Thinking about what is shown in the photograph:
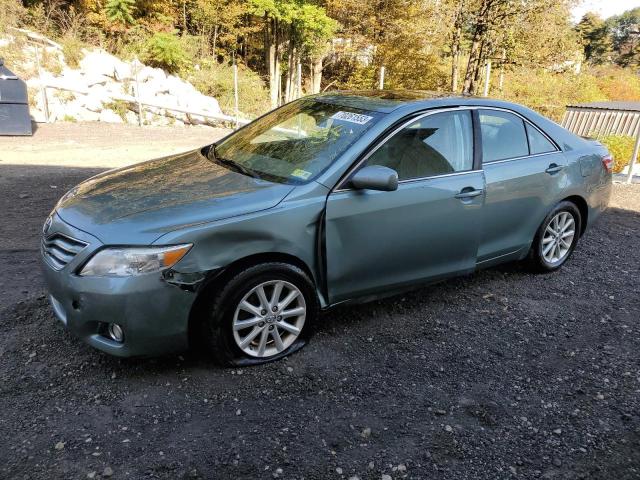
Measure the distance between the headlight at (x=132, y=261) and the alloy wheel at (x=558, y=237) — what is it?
335cm

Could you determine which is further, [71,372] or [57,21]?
[57,21]

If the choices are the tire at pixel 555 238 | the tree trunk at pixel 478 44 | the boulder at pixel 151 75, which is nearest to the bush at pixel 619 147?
the tree trunk at pixel 478 44

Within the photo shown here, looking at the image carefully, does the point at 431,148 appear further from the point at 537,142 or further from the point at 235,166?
the point at 235,166

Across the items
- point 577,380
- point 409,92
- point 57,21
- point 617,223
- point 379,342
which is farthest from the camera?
point 57,21

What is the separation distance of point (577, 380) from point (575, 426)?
1.64 ft

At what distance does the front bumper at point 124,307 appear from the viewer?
2736 millimetres

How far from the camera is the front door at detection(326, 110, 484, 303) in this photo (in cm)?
333

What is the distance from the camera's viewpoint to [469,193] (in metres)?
3.82

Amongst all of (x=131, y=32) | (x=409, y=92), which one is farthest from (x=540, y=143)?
(x=131, y=32)

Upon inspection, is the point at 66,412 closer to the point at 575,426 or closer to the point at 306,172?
the point at 306,172

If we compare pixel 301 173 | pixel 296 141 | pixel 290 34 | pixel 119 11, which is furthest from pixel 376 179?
pixel 290 34

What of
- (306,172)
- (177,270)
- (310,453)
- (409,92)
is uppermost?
(409,92)

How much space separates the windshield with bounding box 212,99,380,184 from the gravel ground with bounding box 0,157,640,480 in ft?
3.82

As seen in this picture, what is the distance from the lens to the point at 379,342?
3615 mm
